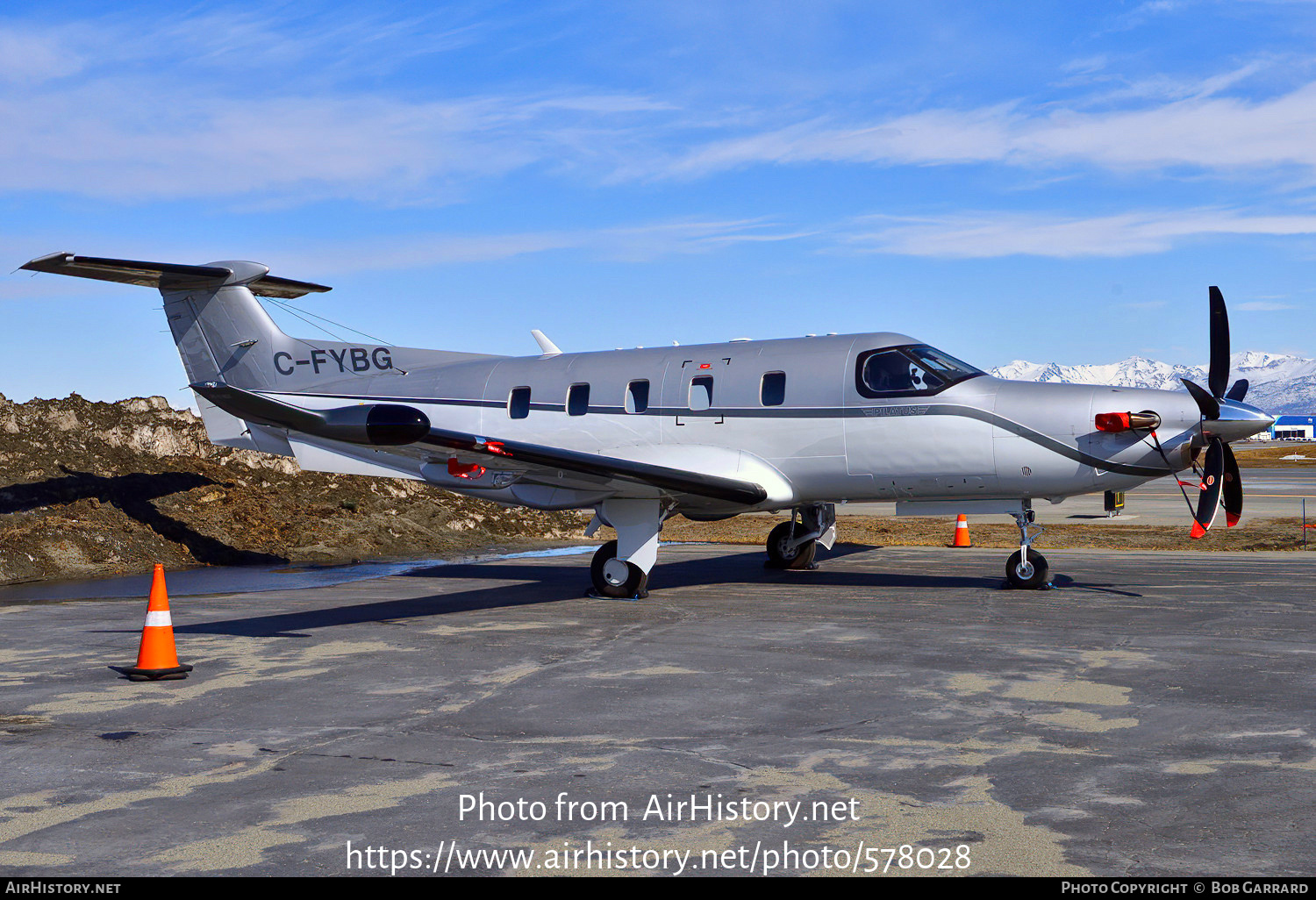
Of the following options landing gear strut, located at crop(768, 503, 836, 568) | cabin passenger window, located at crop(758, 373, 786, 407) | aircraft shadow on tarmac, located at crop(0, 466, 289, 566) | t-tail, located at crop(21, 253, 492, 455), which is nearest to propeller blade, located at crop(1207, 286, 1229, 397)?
cabin passenger window, located at crop(758, 373, 786, 407)

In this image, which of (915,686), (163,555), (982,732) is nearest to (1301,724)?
(982,732)

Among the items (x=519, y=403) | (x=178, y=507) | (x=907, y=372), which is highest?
(x=907, y=372)

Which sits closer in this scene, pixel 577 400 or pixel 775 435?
pixel 775 435

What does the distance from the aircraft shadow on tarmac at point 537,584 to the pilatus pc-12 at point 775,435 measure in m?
1.00

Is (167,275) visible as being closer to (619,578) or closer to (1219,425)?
(619,578)

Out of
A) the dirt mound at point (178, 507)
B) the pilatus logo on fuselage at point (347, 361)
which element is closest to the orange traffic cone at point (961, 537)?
the dirt mound at point (178, 507)

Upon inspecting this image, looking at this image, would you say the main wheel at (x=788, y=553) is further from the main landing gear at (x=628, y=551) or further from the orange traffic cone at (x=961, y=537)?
the orange traffic cone at (x=961, y=537)

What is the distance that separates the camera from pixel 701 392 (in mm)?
15234

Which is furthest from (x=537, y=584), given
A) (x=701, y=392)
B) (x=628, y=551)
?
(x=701, y=392)

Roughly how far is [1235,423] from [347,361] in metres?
13.3

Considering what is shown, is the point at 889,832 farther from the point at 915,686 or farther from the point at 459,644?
the point at 459,644

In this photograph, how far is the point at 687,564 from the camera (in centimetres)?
1898

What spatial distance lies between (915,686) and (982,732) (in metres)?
1.48

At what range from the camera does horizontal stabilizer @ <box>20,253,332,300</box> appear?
52.1 ft
